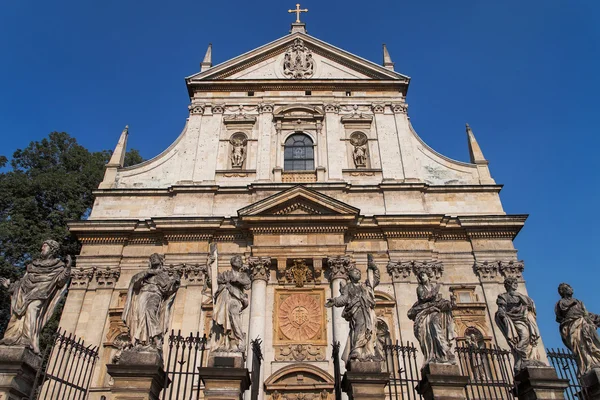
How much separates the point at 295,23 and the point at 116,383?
19097mm

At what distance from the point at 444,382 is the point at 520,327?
1.86 metres

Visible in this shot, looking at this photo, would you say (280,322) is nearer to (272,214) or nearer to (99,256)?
(272,214)

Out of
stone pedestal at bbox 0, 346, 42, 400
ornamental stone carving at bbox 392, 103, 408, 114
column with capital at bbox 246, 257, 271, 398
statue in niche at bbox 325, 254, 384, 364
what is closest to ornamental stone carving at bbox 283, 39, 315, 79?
ornamental stone carving at bbox 392, 103, 408, 114

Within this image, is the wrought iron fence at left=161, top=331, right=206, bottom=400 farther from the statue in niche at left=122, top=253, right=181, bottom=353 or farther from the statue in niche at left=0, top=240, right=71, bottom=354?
the statue in niche at left=0, top=240, right=71, bottom=354

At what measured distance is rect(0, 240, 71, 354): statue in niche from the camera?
7934 mm

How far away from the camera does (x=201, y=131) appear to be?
19219 millimetres

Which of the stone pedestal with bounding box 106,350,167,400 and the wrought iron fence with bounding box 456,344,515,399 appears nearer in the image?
the stone pedestal with bounding box 106,350,167,400

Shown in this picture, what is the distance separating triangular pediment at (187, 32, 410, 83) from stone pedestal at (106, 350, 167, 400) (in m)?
14.5

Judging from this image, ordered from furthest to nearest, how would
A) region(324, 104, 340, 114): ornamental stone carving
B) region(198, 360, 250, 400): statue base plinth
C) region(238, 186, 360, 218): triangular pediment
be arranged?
1. region(324, 104, 340, 114): ornamental stone carving
2. region(238, 186, 360, 218): triangular pediment
3. region(198, 360, 250, 400): statue base plinth

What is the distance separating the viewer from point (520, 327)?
882 cm

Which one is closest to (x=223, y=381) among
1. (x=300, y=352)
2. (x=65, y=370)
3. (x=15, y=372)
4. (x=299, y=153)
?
(x=65, y=370)

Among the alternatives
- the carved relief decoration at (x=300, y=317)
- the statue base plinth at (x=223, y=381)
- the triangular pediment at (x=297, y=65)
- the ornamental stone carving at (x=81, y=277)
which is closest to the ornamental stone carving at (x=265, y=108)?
the triangular pediment at (x=297, y=65)

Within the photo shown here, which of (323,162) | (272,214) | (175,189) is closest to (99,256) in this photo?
(175,189)

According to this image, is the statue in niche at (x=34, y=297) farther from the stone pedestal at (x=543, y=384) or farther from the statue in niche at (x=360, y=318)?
the stone pedestal at (x=543, y=384)
